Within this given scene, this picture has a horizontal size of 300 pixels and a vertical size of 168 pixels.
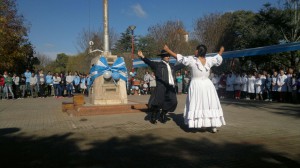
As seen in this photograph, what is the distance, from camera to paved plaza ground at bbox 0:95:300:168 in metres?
4.66

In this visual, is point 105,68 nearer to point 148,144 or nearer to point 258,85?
point 148,144

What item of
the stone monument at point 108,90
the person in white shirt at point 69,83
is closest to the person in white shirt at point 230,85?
the stone monument at point 108,90

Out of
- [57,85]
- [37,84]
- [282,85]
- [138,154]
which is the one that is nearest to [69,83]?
[57,85]

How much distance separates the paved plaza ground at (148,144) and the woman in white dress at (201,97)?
1.02 feet

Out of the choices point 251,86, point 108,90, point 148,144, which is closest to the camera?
point 148,144

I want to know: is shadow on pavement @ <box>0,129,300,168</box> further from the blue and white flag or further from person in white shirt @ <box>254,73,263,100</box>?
person in white shirt @ <box>254,73,263,100</box>

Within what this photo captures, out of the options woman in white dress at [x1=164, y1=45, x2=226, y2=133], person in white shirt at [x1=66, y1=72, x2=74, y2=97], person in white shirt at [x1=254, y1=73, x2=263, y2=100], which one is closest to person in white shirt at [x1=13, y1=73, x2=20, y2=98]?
person in white shirt at [x1=66, y1=72, x2=74, y2=97]

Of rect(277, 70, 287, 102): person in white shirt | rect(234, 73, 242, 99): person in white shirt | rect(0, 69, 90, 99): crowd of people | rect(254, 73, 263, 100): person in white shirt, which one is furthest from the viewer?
rect(0, 69, 90, 99): crowd of people

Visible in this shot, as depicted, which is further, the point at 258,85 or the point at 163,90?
the point at 258,85

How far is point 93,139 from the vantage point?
6.34m

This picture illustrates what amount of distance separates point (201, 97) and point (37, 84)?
1644 cm

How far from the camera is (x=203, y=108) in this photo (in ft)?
21.8

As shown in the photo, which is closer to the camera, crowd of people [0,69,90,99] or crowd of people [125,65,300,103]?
crowd of people [125,65,300,103]

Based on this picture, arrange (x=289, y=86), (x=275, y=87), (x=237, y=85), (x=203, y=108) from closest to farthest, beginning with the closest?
(x=203, y=108), (x=289, y=86), (x=275, y=87), (x=237, y=85)
